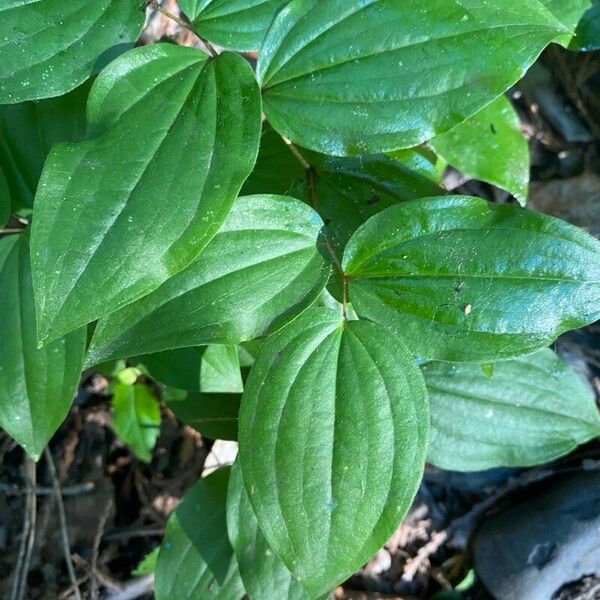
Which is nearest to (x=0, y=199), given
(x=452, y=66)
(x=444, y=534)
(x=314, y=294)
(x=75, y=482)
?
(x=314, y=294)

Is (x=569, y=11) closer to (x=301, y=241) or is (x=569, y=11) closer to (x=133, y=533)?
(x=301, y=241)

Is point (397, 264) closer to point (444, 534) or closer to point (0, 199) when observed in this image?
point (0, 199)

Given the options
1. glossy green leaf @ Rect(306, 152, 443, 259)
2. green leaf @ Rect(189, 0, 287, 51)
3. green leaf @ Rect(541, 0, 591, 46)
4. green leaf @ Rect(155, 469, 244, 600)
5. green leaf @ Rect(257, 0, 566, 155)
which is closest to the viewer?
green leaf @ Rect(257, 0, 566, 155)

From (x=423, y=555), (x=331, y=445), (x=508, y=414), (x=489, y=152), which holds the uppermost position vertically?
(x=489, y=152)

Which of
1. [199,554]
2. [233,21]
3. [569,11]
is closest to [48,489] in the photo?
[199,554]

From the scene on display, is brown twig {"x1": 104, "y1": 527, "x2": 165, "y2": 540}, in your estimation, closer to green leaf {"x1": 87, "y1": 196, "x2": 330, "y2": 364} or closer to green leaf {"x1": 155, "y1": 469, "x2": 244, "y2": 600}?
green leaf {"x1": 155, "y1": 469, "x2": 244, "y2": 600}

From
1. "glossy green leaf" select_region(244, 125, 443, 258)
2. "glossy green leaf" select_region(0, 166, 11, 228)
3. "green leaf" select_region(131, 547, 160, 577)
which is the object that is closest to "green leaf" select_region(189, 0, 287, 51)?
"glossy green leaf" select_region(244, 125, 443, 258)
